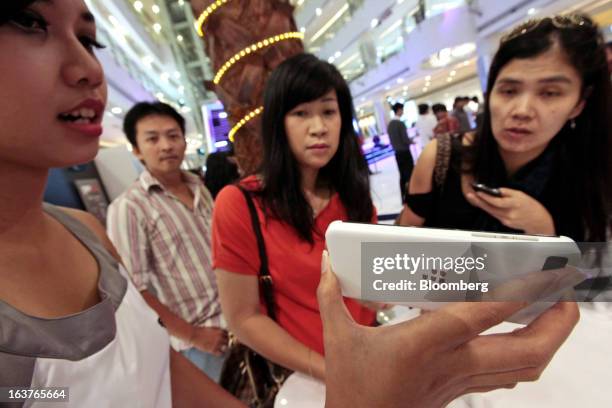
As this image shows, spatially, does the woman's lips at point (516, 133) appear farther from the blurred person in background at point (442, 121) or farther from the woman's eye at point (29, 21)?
the blurred person in background at point (442, 121)

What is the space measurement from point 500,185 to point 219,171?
6.03 ft

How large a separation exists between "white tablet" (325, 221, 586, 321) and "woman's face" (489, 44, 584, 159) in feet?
2.20

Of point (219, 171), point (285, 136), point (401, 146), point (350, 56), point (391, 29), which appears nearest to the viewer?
point (285, 136)

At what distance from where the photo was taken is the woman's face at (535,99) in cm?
85

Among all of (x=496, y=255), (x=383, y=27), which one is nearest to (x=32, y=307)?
(x=496, y=255)

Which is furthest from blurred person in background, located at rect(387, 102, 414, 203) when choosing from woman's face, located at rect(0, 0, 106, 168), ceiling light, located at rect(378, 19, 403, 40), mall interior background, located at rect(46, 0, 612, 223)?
woman's face, located at rect(0, 0, 106, 168)

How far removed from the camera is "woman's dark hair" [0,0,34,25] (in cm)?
36

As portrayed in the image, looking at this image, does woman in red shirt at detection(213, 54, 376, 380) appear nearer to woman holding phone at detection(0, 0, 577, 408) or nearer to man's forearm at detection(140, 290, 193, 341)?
woman holding phone at detection(0, 0, 577, 408)

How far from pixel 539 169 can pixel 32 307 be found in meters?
1.28

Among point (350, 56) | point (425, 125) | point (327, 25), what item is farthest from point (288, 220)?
point (350, 56)

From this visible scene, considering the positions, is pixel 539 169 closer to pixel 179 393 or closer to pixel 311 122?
pixel 311 122

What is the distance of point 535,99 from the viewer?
863 millimetres

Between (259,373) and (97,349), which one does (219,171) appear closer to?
(259,373)

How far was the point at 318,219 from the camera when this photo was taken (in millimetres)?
980
